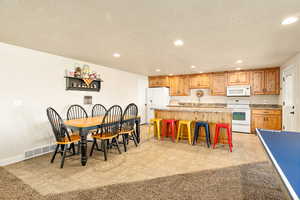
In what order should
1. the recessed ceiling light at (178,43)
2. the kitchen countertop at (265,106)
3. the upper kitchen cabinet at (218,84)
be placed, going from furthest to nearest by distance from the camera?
the upper kitchen cabinet at (218,84) → the kitchen countertop at (265,106) → the recessed ceiling light at (178,43)

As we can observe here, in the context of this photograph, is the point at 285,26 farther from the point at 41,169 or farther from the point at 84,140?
the point at 41,169

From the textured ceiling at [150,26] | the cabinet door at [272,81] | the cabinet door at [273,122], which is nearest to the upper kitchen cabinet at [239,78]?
the cabinet door at [272,81]

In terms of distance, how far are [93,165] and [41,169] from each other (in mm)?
852

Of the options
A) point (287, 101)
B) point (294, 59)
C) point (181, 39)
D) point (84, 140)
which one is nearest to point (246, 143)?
point (287, 101)

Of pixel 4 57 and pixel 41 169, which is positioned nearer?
pixel 41 169

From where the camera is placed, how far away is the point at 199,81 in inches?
238

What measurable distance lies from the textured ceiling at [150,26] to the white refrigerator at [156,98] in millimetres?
3321

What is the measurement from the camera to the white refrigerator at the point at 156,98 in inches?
254

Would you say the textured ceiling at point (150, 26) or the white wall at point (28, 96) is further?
the white wall at point (28, 96)

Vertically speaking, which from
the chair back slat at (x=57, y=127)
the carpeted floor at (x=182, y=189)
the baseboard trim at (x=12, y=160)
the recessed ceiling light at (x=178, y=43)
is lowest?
the carpeted floor at (x=182, y=189)

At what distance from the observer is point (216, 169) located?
2.51 m

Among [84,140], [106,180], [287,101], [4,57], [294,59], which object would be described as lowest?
[106,180]

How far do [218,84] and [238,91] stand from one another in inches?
29.0

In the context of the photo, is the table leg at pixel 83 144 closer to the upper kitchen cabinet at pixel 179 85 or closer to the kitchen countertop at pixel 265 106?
the upper kitchen cabinet at pixel 179 85
